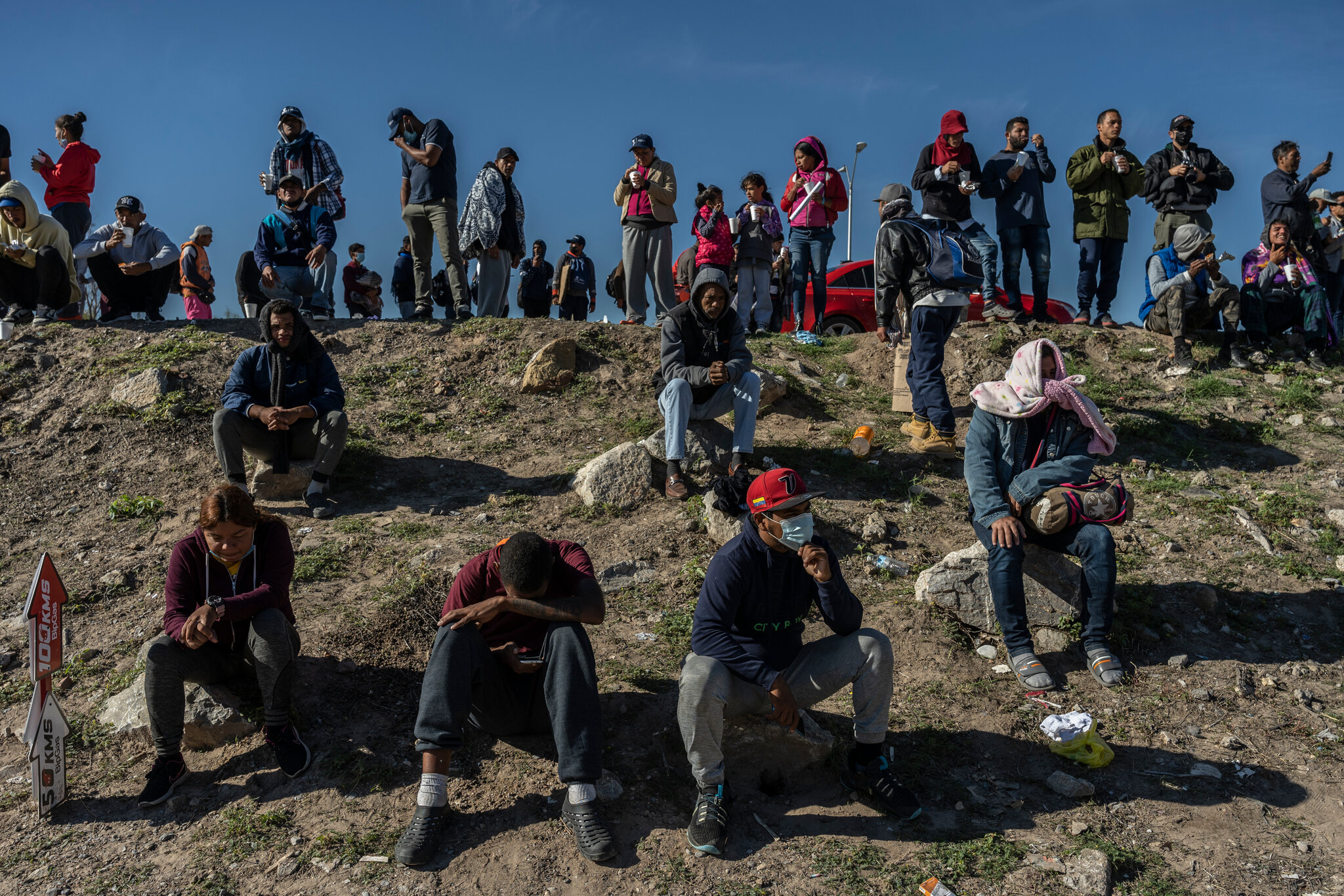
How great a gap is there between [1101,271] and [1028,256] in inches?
41.0

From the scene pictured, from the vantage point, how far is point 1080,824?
377cm

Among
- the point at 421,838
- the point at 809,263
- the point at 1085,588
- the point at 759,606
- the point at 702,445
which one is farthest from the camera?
the point at 809,263

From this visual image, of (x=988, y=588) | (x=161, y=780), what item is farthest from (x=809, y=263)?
(x=161, y=780)

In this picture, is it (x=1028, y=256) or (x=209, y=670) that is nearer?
(x=209, y=670)

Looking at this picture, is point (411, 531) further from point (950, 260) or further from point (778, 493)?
point (950, 260)

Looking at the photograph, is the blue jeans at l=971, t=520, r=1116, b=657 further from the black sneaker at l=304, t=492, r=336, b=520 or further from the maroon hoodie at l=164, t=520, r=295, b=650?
the black sneaker at l=304, t=492, r=336, b=520

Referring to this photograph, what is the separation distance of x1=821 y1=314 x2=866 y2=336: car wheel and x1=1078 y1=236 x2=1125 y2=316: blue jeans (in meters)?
3.13

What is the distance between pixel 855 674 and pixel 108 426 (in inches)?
288

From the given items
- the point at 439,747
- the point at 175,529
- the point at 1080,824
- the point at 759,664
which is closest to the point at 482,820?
the point at 439,747

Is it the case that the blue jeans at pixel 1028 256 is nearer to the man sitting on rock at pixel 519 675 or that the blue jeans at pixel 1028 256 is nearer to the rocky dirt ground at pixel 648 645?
the rocky dirt ground at pixel 648 645

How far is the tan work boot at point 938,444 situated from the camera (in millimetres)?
7270

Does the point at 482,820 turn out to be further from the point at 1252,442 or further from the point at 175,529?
the point at 1252,442

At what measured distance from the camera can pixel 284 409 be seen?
6625 millimetres

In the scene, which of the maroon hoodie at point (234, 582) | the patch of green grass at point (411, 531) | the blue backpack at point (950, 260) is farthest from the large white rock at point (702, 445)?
the maroon hoodie at point (234, 582)
